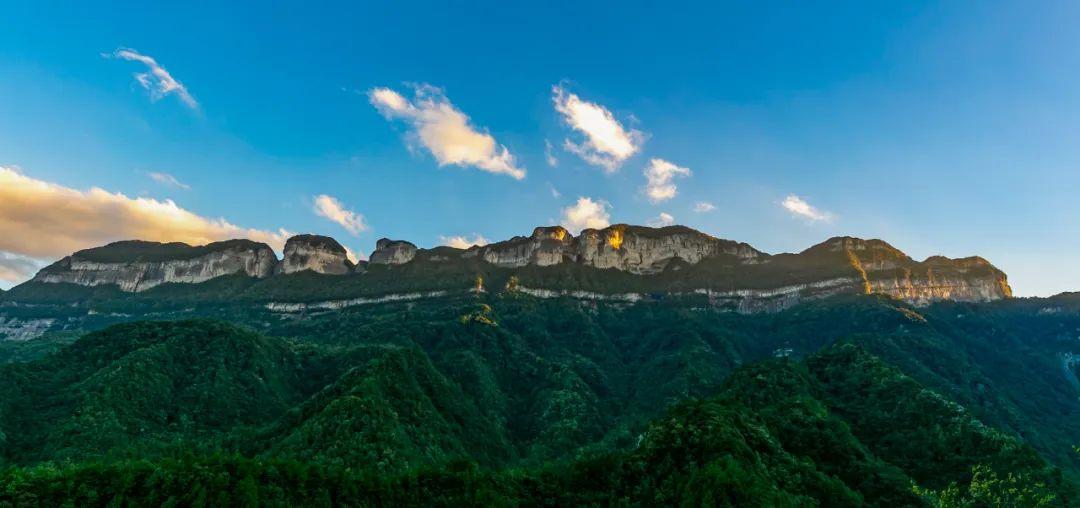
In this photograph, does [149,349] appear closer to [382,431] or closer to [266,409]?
[266,409]

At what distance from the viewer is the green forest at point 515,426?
2606 inches

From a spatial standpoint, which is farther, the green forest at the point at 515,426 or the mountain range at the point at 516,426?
the mountain range at the point at 516,426

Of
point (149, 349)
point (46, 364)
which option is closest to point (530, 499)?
point (149, 349)

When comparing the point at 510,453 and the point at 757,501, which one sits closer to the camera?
the point at 757,501

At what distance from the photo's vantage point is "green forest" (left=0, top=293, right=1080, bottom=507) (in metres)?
66.2

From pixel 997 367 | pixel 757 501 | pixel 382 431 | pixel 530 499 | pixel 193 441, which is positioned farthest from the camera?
pixel 997 367

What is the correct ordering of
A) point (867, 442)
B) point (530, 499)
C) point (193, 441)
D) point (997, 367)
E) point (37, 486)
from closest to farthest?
point (37, 486) → point (530, 499) → point (867, 442) → point (193, 441) → point (997, 367)

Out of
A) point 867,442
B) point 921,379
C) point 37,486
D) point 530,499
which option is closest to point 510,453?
point 530,499

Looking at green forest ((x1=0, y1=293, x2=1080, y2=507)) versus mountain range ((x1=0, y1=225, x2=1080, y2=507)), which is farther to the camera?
mountain range ((x1=0, y1=225, x2=1080, y2=507))

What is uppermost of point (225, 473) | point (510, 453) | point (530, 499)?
point (225, 473)

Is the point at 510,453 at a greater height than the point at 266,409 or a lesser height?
lesser

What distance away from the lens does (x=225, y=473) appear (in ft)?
202

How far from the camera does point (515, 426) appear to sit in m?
148

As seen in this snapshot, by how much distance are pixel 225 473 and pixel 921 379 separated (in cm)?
15392
